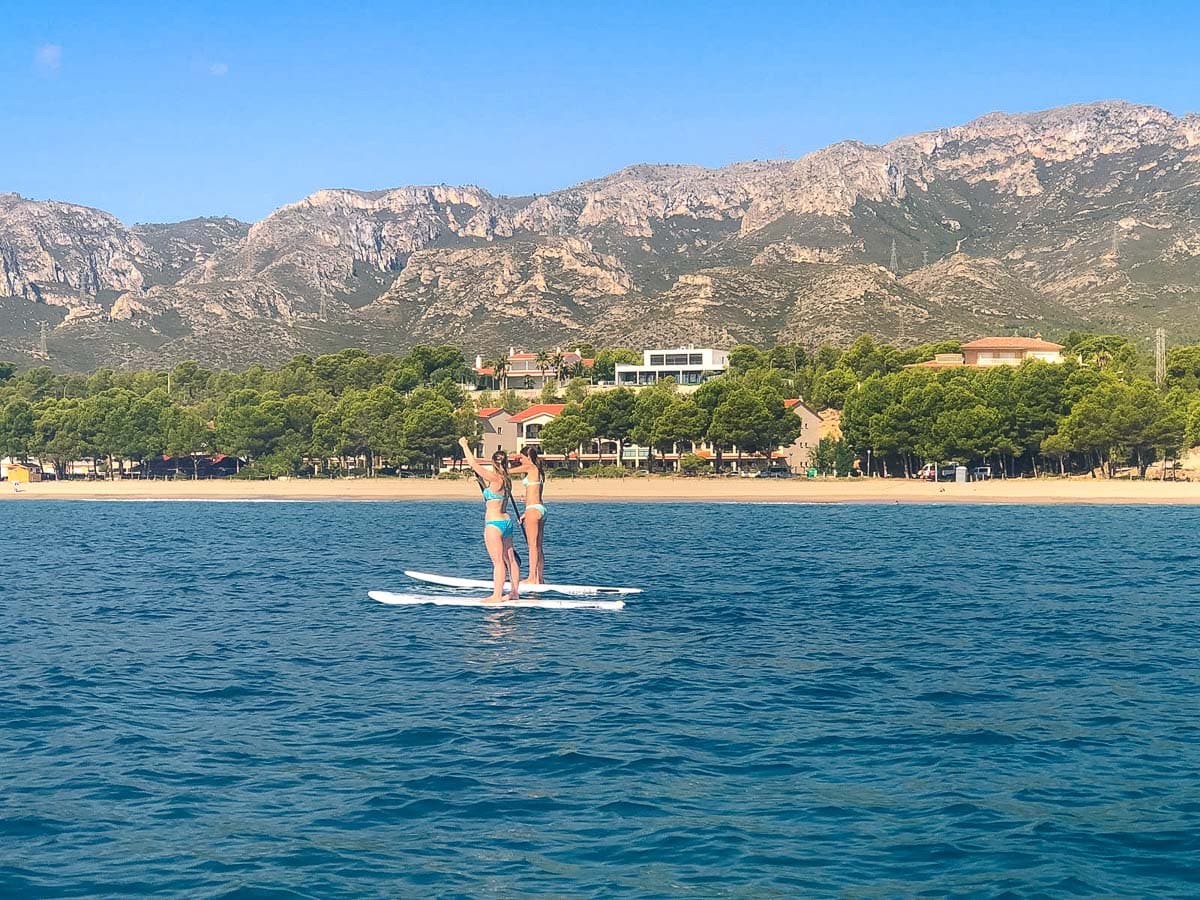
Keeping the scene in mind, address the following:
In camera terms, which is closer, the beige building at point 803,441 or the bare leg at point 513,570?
the bare leg at point 513,570

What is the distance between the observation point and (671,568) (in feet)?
171

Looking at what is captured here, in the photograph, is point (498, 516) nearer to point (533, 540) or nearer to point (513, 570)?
point (513, 570)

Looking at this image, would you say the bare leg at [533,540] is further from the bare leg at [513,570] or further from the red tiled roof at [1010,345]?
the red tiled roof at [1010,345]

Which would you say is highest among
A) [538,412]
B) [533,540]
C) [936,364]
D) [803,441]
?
[936,364]

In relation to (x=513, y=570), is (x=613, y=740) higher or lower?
lower

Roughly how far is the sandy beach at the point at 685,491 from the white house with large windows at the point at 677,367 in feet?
180

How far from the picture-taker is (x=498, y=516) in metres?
36.6

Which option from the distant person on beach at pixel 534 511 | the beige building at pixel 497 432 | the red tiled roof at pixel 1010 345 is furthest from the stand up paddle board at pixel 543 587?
the red tiled roof at pixel 1010 345

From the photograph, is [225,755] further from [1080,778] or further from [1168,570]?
[1168,570]

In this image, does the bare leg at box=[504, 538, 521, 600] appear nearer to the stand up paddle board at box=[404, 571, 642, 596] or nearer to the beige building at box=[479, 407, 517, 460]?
the stand up paddle board at box=[404, 571, 642, 596]

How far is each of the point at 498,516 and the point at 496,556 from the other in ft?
8.18

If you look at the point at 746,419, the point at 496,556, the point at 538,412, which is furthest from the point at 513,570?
the point at 538,412

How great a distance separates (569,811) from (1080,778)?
24.8ft

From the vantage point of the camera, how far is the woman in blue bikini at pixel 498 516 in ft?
117
